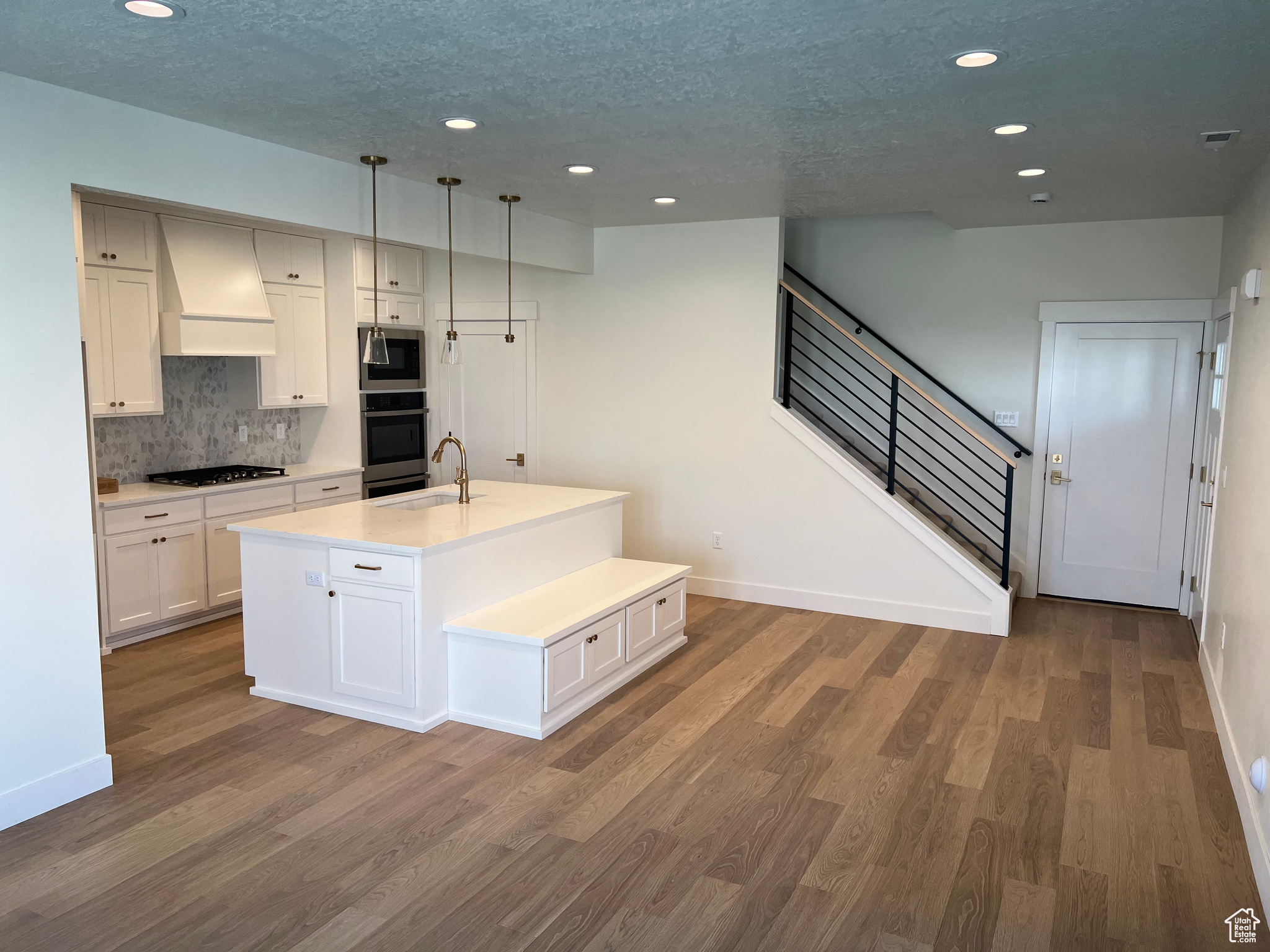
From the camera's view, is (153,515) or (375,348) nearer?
(375,348)

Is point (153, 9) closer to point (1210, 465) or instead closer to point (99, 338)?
point (99, 338)

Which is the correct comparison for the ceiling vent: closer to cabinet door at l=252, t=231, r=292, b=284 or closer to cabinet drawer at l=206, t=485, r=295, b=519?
cabinet door at l=252, t=231, r=292, b=284

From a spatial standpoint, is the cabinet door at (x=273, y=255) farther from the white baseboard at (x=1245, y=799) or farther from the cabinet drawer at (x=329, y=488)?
the white baseboard at (x=1245, y=799)

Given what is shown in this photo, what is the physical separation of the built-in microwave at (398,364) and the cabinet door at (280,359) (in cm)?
44

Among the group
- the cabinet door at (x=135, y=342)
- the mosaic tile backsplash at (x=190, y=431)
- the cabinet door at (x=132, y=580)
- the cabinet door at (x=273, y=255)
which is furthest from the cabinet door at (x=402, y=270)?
the cabinet door at (x=132, y=580)

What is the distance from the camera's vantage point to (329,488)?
237 inches

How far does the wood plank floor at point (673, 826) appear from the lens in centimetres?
256

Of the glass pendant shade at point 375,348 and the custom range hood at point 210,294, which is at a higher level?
the custom range hood at point 210,294

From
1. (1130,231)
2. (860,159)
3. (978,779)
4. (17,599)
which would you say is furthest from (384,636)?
(1130,231)

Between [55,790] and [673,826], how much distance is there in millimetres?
2189

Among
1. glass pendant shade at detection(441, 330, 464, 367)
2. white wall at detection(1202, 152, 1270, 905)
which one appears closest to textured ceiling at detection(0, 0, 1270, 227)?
white wall at detection(1202, 152, 1270, 905)

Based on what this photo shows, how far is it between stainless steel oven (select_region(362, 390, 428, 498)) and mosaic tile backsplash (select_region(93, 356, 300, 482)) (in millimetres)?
593

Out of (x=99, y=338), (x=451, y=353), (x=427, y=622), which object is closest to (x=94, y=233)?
(x=99, y=338)

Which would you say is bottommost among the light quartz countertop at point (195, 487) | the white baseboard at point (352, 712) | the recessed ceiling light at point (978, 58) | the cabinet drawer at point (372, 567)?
the white baseboard at point (352, 712)
